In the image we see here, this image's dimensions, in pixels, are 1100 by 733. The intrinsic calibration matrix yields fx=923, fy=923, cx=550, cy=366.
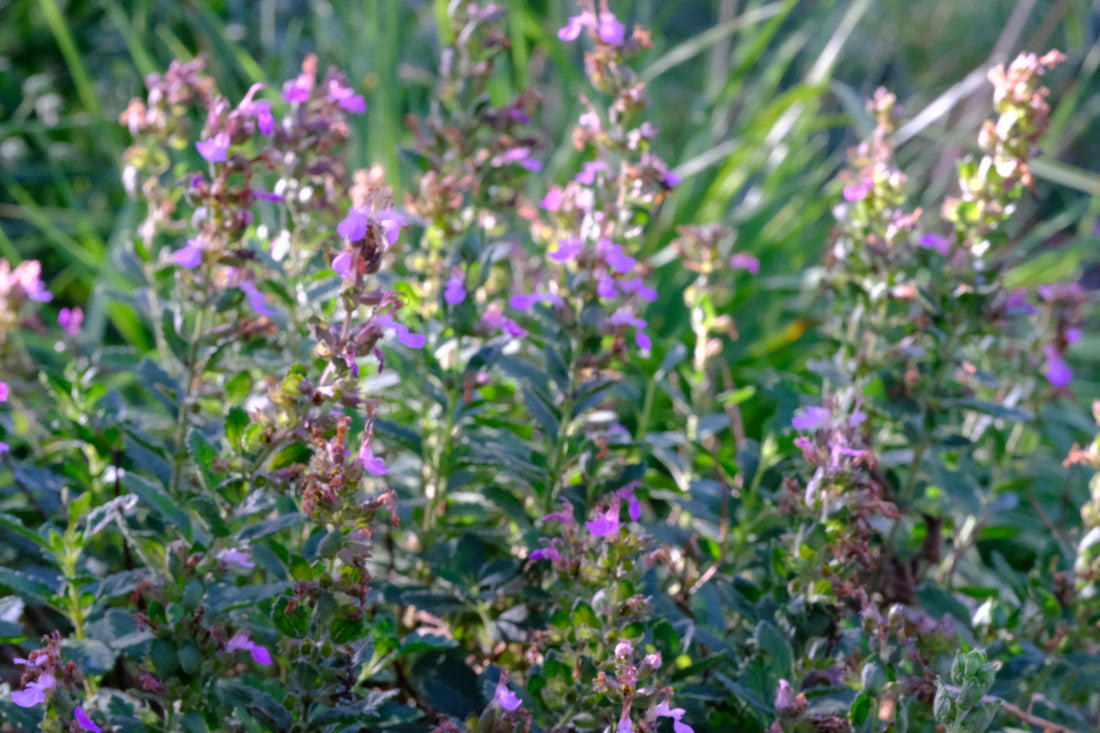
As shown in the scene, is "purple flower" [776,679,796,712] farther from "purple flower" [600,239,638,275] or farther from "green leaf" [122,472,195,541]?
"green leaf" [122,472,195,541]

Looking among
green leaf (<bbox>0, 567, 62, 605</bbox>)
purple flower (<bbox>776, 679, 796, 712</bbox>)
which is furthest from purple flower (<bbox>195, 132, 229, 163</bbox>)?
purple flower (<bbox>776, 679, 796, 712</bbox>)

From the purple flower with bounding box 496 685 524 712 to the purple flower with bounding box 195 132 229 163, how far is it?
578 millimetres

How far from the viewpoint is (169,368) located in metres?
1.38

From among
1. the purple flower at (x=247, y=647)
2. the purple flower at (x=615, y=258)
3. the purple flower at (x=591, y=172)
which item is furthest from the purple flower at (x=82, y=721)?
the purple flower at (x=591, y=172)

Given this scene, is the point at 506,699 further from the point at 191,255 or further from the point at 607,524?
the point at 191,255

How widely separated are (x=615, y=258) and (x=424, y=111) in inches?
81.3

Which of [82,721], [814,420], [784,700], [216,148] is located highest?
[216,148]

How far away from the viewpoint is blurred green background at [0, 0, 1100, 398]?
7.55 feet

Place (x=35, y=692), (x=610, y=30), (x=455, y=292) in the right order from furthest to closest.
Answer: (x=610, y=30), (x=455, y=292), (x=35, y=692)

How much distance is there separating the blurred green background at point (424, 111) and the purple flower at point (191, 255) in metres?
1.37

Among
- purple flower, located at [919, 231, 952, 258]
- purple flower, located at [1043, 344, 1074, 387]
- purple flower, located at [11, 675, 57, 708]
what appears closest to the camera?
purple flower, located at [11, 675, 57, 708]

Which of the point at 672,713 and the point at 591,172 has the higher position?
the point at 591,172

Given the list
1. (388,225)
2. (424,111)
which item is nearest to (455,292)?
(388,225)

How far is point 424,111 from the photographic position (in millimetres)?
2900
